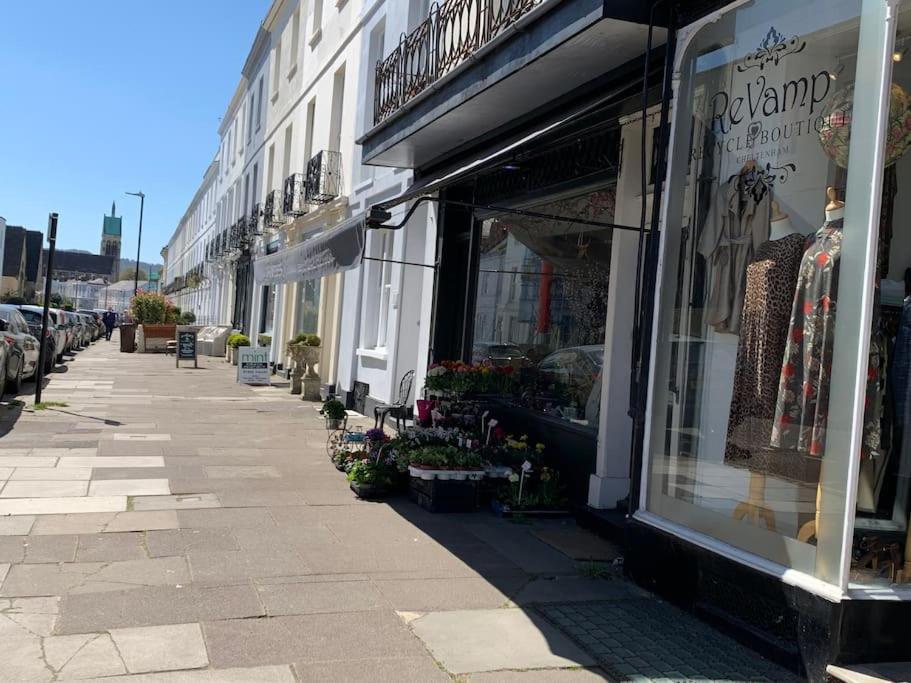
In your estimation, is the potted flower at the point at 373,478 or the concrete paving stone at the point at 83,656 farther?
the potted flower at the point at 373,478

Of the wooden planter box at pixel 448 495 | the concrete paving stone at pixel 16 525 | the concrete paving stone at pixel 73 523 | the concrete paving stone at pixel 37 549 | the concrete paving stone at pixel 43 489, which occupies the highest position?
the wooden planter box at pixel 448 495

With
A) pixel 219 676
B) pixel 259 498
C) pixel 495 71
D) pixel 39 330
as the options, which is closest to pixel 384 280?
pixel 259 498

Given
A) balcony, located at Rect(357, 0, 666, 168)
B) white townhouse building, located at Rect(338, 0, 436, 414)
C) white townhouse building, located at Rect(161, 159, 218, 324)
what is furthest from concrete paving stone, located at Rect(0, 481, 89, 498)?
white townhouse building, located at Rect(161, 159, 218, 324)

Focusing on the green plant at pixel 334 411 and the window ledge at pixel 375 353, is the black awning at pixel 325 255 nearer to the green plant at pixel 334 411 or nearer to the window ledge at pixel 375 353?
the green plant at pixel 334 411

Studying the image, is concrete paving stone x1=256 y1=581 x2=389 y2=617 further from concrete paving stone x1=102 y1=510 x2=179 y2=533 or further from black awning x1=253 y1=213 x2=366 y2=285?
black awning x1=253 y1=213 x2=366 y2=285

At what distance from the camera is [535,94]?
7070 millimetres

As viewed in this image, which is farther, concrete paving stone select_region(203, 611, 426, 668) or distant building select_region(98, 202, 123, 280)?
distant building select_region(98, 202, 123, 280)

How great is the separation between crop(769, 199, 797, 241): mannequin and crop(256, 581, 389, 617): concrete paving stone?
2.96 metres

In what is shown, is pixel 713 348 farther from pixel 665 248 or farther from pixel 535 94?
pixel 535 94

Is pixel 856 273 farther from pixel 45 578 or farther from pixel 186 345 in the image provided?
pixel 186 345

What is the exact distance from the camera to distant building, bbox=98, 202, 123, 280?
427 ft

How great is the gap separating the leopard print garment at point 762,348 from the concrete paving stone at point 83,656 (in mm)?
3332

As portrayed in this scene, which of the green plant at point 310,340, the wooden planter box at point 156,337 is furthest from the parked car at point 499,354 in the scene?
the wooden planter box at point 156,337

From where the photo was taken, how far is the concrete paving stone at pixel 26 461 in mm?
8039
